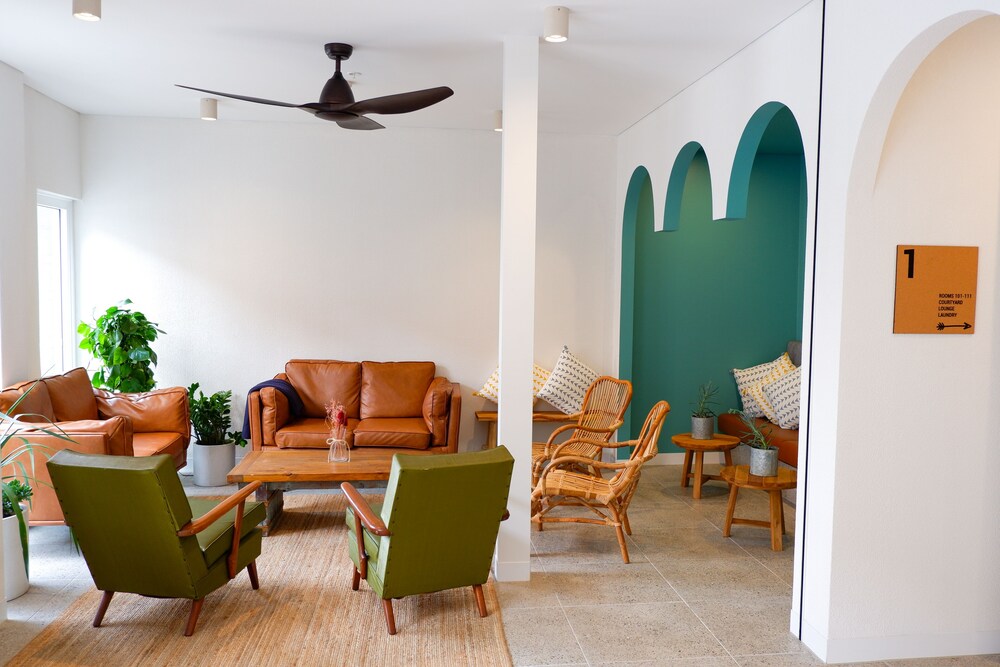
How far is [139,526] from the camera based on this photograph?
3.36 metres

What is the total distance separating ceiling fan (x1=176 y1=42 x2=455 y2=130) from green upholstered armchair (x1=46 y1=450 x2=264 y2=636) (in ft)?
6.16

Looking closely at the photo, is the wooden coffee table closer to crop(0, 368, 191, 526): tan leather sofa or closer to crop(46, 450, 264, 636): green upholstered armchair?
crop(0, 368, 191, 526): tan leather sofa

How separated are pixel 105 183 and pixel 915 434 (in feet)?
20.2

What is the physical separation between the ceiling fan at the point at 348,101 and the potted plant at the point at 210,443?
276 cm

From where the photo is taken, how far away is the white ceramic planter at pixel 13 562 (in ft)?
12.6

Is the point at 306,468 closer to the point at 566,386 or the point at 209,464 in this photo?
the point at 209,464

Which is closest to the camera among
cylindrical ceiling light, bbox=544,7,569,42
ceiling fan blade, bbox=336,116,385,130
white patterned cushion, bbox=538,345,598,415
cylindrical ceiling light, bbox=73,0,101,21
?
cylindrical ceiling light, bbox=73,0,101,21

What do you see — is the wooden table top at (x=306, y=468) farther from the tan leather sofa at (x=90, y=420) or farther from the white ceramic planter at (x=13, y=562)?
the white ceramic planter at (x=13, y=562)

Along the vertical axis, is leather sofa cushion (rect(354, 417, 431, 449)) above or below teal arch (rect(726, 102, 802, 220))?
below

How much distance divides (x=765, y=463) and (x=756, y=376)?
211 cm

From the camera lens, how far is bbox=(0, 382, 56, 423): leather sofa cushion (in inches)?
183

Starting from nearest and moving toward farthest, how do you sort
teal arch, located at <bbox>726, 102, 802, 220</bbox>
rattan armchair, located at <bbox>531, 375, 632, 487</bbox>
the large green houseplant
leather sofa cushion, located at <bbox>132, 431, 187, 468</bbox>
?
teal arch, located at <bbox>726, 102, 802, 220</bbox> → leather sofa cushion, located at <bbox>132, 431, 187, 468</bbox> → rattan armchair, located at <bbox>531, 375, 632, 487</bbox> → the large green houseplant

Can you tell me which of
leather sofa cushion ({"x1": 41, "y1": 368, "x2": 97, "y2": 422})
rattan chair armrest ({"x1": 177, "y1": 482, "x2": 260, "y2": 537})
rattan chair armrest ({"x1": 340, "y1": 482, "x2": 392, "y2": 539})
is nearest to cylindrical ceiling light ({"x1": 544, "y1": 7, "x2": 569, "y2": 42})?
rattan chair armrest ({"x1": 340, "y1": 482, "x2": 392, "y2": 539})

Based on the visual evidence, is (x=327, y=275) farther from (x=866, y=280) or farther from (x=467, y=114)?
(x=866, y=280)
